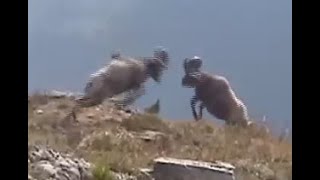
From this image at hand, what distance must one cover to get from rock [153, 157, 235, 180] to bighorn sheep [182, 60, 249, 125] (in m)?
0.79

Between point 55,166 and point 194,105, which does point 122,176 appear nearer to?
point 55,166

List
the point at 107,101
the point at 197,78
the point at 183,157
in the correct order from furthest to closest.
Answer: the point at 107,101 → the point at 197,78 → the point at 183,157

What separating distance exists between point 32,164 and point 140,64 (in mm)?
1601

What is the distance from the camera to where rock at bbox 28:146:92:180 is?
228cm

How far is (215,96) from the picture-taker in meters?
4.01

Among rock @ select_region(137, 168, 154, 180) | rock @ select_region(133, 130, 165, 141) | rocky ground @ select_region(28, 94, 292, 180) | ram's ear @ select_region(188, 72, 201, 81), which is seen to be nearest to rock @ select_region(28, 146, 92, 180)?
rocky ground @ select_region(28, 94, 292, 180)

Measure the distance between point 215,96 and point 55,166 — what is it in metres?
1.74

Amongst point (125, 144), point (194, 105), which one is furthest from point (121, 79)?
point (125, 144)

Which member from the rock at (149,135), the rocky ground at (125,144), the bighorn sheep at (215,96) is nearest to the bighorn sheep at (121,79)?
the rocky ground at (125,144)

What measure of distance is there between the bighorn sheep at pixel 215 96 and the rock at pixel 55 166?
915 millimetres

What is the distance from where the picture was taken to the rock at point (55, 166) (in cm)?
228

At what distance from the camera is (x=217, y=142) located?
3363 millimetres
